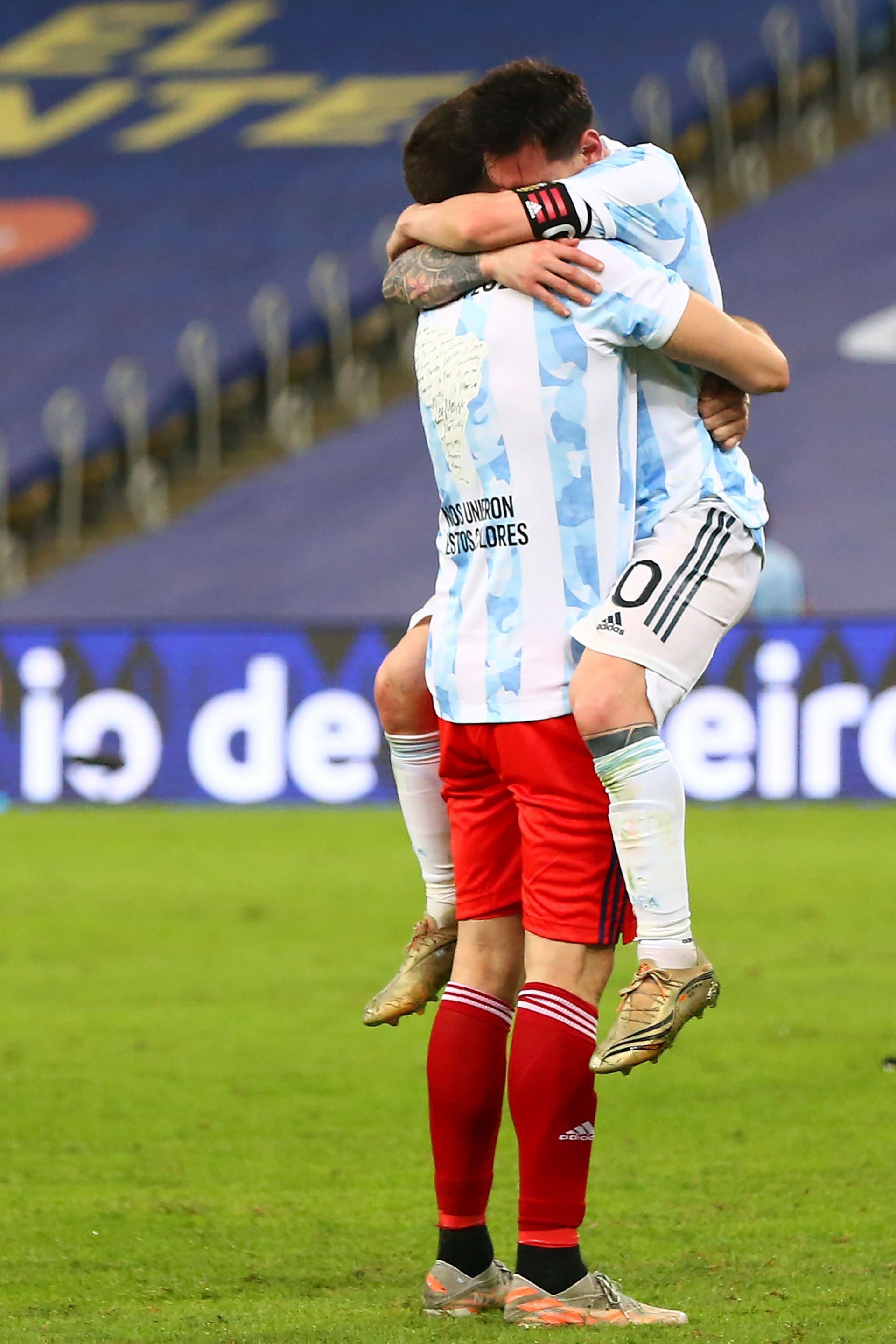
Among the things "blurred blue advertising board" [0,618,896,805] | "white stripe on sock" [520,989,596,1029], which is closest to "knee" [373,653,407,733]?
"white stripe on sock" [520,989,596,1029]

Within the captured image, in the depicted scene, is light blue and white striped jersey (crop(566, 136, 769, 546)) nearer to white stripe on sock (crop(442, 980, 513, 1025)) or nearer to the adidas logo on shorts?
the adidas logo on shorts

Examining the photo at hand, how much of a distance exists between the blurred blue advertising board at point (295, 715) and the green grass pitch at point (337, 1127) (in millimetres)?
2198

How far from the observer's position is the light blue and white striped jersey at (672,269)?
9.21 ft

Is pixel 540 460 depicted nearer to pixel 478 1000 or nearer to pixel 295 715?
pixel 478 1000

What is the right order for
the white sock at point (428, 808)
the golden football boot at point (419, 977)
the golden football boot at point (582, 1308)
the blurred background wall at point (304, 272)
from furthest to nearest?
the blurred background wall at point (304, 272) → the white sock at point (428, 808) → the golden football boot at point (419, 977) → the golden football boot at point (582, 1308)

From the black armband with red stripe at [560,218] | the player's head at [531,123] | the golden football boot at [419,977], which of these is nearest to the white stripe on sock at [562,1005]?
Result: the golden football boot at [419,977]

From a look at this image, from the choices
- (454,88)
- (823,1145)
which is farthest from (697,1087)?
(454,88)

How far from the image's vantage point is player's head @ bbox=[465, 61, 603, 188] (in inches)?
110

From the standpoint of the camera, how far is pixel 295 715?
10.9m

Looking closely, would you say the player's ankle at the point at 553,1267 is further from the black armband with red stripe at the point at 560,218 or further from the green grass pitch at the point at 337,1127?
the black armband with red stripe at the point at 560,218

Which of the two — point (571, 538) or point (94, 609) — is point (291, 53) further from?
point (571, 538)

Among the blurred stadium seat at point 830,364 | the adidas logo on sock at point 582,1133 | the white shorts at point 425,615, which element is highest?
the blurred stadium seat at point 830,364

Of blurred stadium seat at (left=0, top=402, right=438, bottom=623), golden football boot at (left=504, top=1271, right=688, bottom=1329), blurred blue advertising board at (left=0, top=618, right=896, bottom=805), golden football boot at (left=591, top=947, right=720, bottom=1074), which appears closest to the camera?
golden football boot at (left=591, top=947, right=720, bottom=1074)

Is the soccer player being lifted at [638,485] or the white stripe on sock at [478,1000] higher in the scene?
the soccer player being lifted at [638,485]
